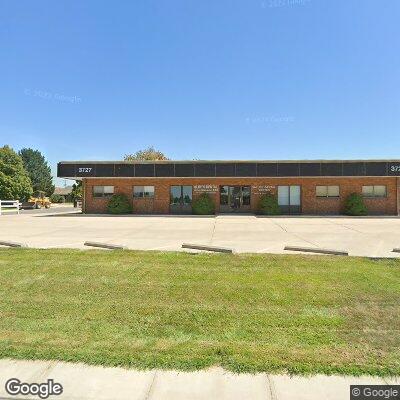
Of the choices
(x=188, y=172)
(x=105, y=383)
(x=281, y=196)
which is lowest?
(x=105, y=383)

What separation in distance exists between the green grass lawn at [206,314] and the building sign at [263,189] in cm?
1895

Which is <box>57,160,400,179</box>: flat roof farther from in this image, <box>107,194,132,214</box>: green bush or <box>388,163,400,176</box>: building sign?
<box>107,194,132,214</box>: green bush

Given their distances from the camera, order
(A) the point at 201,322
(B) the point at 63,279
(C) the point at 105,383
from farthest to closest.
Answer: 1. (B) the point at 63,279
2. (A) the point at 201,322
3. (C) the point at 105,383

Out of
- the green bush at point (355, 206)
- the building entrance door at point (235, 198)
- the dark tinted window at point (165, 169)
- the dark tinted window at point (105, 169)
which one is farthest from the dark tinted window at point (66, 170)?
the green bush at point (355, 206)

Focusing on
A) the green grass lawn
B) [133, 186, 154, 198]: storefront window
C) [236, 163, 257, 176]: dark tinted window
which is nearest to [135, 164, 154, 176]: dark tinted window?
[133, 186, 154, 198]: storefront window

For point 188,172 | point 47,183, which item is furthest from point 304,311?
point 47,183

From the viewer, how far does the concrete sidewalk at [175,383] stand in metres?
2.96

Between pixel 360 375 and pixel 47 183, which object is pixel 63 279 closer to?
pixel 360 375

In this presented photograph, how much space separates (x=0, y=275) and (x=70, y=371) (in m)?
4.33

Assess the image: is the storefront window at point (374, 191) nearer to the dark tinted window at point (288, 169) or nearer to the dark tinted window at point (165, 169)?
the dark tinted window at point (288, 169)

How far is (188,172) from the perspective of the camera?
82.4 feet

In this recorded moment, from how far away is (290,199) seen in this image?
86.5 feet

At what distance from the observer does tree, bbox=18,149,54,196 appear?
263 ft

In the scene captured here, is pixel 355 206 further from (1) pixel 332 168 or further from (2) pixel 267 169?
(2) pixel 267 169
